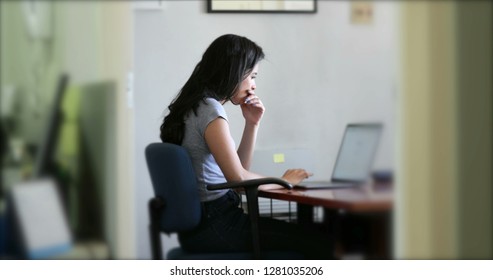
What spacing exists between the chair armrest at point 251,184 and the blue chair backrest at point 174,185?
0.07 metres

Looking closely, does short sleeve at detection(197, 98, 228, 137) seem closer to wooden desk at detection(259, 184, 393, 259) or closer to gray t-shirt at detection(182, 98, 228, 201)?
gray t-shirt at detection(182, 98, 228, 201)

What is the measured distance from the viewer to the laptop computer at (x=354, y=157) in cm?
197

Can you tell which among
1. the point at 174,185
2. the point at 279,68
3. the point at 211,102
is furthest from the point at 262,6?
the point at 174,185

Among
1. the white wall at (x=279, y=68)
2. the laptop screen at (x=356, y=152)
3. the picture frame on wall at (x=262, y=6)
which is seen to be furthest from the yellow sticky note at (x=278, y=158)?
the picture frame on wall at (x=262, y=6)

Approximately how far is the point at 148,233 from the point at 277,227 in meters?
0.38

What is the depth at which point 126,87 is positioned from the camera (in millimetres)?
2027

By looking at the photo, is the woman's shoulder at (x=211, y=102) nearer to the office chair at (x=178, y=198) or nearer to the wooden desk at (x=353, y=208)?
the office chair at (x=178, y=198)

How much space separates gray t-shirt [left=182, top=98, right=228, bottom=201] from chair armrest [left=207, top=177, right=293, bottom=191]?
14 mm

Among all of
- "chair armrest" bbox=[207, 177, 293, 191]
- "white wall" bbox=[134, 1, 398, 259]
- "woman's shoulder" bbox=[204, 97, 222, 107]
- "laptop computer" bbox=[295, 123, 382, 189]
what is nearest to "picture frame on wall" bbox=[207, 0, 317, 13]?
"white wall" bbox=[134, 1, 398, 259]

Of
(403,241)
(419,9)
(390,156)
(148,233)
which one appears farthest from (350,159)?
(148,233)

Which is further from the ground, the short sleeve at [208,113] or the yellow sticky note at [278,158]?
the short sleeve at [208,113]

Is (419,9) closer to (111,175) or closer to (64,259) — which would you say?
(111,175)

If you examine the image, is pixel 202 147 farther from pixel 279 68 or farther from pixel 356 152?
pixel 356 152

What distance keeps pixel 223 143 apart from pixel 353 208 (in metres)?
0.41
